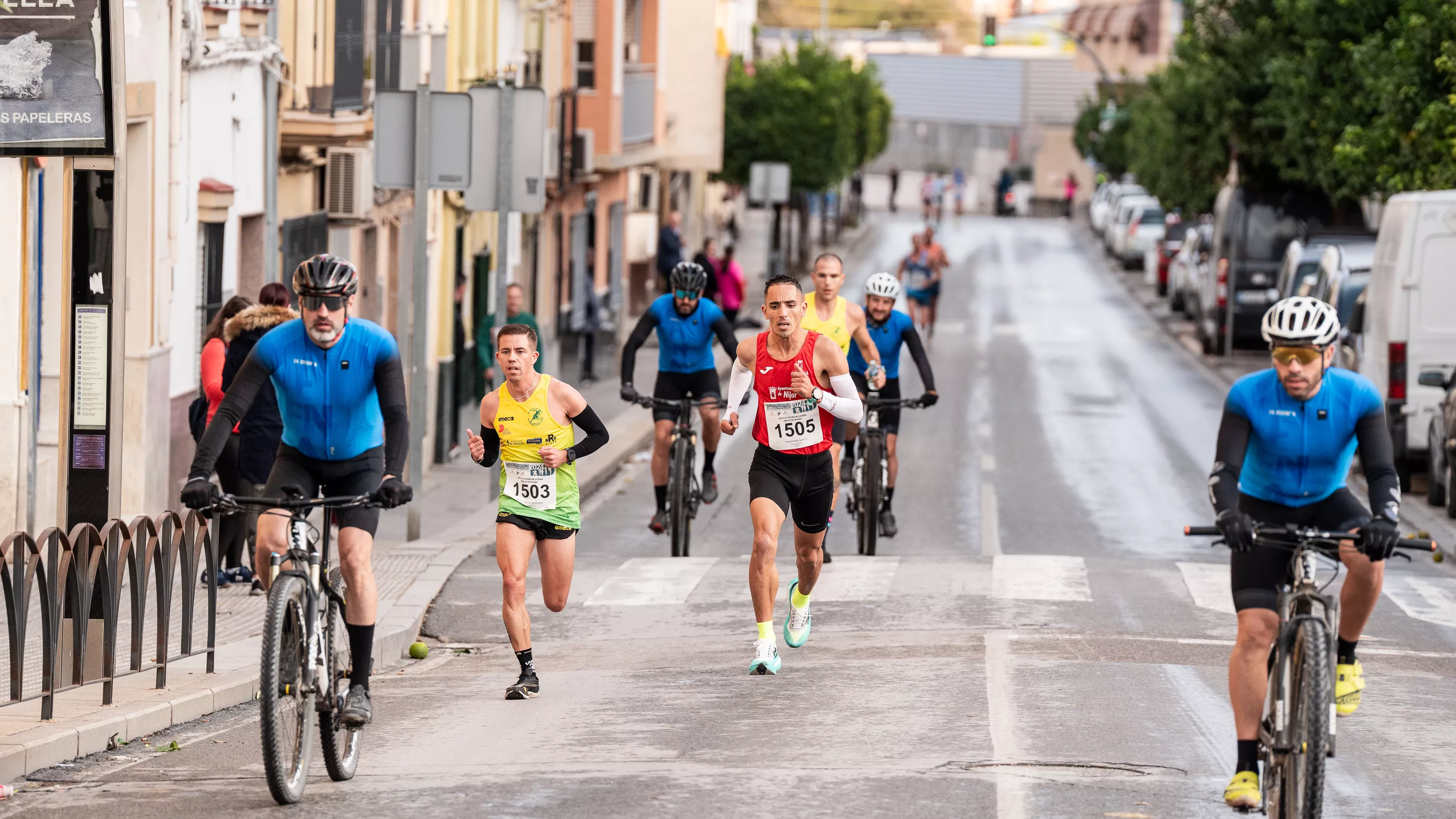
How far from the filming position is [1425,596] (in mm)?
14750

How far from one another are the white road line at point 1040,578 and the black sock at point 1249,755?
6278mm

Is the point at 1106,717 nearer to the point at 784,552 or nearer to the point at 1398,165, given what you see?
the point at 784,552

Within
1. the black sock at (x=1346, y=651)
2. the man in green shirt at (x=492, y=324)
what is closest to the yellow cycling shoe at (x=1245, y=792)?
the black sock at (x=1346, y=651)

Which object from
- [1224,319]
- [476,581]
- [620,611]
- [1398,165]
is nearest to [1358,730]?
[620,611]

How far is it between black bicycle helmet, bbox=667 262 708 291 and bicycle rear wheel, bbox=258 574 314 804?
8.13 m

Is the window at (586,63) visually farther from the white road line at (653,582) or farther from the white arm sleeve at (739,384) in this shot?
the white arm sleeve at (739,384)

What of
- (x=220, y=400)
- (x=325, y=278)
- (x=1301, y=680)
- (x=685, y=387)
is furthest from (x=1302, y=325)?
(x=685, y=387)

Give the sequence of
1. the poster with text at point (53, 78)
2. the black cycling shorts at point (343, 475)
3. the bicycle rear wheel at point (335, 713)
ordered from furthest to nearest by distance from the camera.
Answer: the poster with text at point (53, 78) < the black cycling shorts at point (343, 475) < the bicycle rear wheel at point (335, 713)

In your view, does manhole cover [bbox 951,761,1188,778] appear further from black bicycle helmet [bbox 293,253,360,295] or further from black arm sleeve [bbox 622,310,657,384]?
black arm sleeve [bbox 622,310,657,384]

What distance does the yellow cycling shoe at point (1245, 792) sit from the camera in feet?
24.2

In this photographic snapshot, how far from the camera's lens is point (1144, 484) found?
2205 centimetres

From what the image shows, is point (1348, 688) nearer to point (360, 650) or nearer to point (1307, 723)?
point (1307, 723)

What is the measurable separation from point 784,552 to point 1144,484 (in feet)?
21.4

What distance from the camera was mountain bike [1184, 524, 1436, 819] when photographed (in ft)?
23.0
